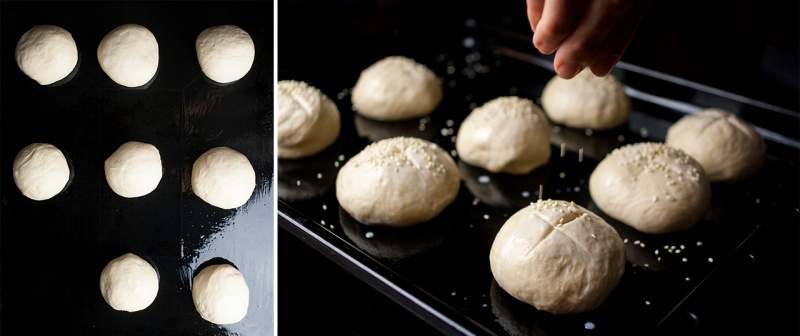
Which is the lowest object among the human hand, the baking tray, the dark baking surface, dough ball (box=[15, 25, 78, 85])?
the baking tray

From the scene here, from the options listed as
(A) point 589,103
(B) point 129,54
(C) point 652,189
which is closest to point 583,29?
(B) point 129,54

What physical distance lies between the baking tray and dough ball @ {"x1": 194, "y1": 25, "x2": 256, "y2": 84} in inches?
33.3

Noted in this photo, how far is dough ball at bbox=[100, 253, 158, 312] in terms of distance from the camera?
97 centimetres

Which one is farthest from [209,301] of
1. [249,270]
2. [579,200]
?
[579,200]

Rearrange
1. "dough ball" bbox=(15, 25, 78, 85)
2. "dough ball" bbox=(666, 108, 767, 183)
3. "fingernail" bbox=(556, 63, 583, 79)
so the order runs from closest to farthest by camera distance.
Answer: "dough ball" bbox=(15, 25, 78, 85), "fingernail" bbox=(556, 63, 583, 79), "dough ball" bbox=(666, 108, 767, 183)

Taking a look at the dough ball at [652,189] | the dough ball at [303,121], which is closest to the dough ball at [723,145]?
the dough ball at [652,189]

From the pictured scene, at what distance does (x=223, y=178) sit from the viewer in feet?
3.21

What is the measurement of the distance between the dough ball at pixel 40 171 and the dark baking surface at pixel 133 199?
0.01 m

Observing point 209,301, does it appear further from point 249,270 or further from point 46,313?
point 46,313

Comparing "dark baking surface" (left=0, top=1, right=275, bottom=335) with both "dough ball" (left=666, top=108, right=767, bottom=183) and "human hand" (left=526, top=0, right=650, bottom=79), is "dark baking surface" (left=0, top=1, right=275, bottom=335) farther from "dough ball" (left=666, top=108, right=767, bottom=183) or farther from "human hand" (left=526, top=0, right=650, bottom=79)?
"dough ball" (left=666, top=108, right=767, bottom=183)

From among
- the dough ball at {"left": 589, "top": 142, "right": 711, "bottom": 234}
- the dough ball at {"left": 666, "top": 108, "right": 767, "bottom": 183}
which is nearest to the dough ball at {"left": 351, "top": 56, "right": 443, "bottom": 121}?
the dough ball at {"left": 589, "top": 142, "right": 711, "bottom": 234}

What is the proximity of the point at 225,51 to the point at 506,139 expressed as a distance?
4.71ft

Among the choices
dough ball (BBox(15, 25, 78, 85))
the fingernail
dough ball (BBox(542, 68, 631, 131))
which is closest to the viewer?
dough ball (BBox(15, 25, 78, 85))

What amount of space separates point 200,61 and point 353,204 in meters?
1.05
